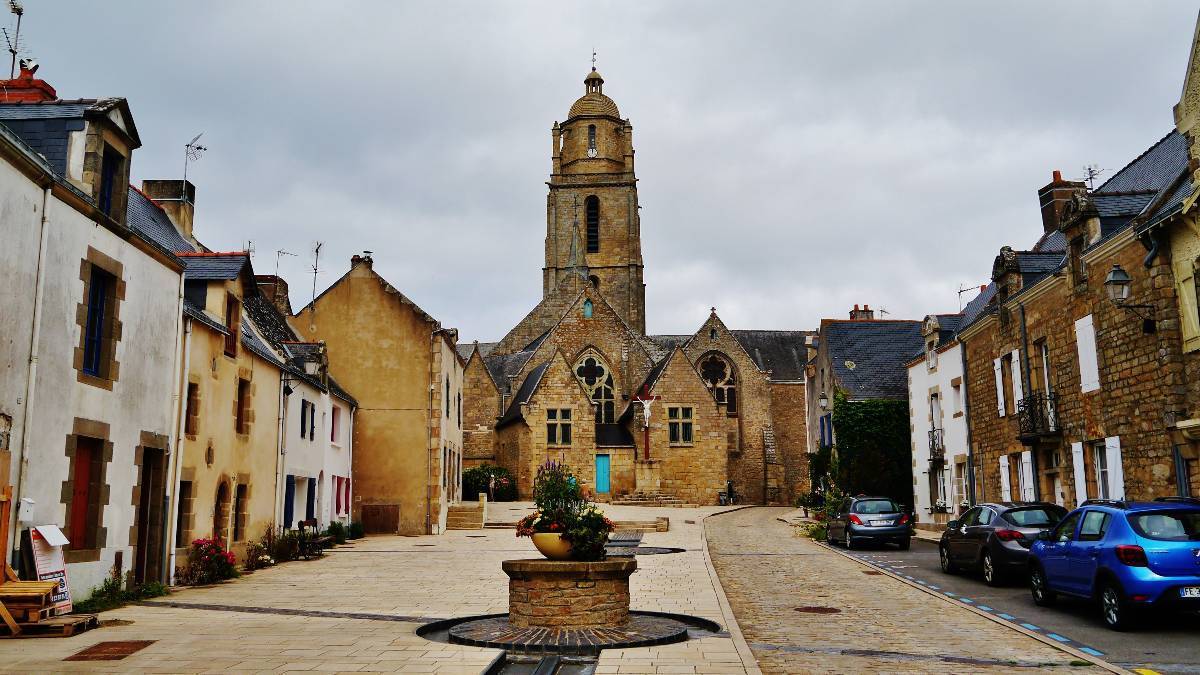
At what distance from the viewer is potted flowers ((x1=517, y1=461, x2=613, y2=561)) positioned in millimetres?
9461

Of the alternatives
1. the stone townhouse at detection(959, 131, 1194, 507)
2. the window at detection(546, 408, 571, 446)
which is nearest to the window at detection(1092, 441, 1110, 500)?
the stone townhouse at detection(959, 131, 1194, 507)

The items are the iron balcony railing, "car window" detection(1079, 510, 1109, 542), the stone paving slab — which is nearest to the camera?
the stone paving slab

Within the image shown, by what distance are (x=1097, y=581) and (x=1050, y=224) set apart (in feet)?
55.3

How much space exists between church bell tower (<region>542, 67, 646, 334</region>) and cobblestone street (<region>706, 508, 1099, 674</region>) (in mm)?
41929

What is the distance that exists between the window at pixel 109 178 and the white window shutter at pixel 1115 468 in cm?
1646

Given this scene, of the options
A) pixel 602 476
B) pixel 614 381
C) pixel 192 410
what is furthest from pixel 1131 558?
pixel 614 381

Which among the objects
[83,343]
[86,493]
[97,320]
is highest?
[97,320]

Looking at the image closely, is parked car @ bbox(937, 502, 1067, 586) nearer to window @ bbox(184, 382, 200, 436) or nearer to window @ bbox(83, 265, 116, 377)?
window @ bbox(184, 382, 200, 436)

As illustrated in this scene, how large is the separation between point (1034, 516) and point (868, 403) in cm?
1831

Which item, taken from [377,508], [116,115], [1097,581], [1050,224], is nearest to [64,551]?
[116,115]

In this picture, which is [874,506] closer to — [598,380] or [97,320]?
[97,320]

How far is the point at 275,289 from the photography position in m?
29.0

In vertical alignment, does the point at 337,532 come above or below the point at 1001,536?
below

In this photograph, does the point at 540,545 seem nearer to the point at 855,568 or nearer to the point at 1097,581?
the point at 1097,581
